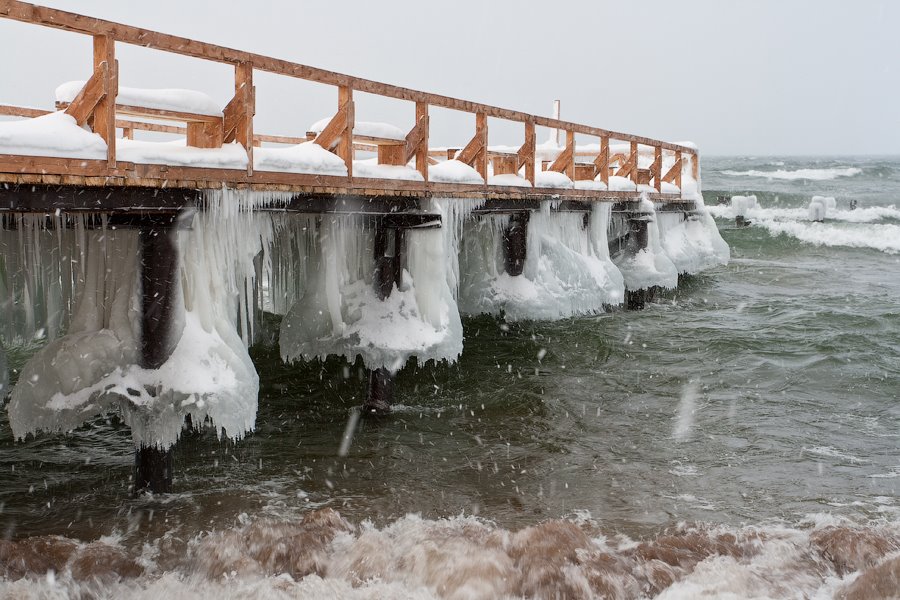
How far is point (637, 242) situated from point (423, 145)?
808cm

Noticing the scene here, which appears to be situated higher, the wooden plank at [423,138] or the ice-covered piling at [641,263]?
the wooden plank at [423,138]

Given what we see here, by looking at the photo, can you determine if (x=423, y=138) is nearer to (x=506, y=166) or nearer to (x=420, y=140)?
(x=420, y=140)

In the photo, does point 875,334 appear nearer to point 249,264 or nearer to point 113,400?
point 249,264

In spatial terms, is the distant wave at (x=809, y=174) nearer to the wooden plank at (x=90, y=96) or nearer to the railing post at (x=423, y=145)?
the railing post at (x=423, y=145)

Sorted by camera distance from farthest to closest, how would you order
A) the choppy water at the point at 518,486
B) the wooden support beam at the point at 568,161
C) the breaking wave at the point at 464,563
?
the wooden support beam at the point at 568,161 < the choppy water at the point at 518,486 < the breaking wave at the point at 464,563

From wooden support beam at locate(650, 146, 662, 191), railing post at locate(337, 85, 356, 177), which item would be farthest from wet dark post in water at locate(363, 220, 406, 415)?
wooden support beam at locate(650, 146, 662, 191)

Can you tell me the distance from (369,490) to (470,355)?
5.01 meters

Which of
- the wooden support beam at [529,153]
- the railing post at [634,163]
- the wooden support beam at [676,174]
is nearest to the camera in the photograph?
the wooden support beam at [529,153]

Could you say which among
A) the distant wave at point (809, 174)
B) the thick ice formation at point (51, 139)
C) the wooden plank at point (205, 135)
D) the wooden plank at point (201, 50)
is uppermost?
the distant wave at point (809, 174)

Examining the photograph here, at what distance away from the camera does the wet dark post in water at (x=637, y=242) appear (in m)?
15.2

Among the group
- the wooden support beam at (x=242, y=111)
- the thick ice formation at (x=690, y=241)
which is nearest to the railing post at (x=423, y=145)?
the wooden support beam at (x=242, y=111)

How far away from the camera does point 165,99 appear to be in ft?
18.3

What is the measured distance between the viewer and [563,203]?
40.9 feet

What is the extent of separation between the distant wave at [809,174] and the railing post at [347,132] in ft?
206
